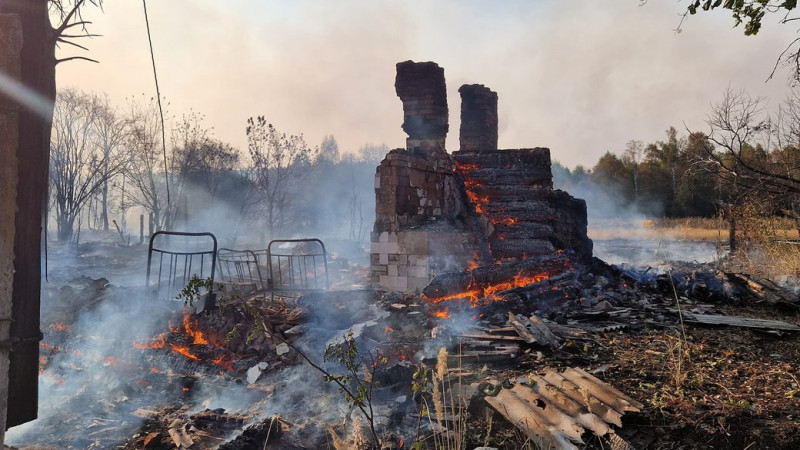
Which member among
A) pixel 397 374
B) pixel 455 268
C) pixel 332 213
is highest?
pixel 332 213

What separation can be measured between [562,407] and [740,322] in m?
5.57

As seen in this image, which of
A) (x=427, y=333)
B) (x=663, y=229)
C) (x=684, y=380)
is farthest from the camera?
(x=663, y=229)

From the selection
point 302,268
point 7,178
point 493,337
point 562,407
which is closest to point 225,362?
point 493,337

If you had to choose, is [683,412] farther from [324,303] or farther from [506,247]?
[506,247]

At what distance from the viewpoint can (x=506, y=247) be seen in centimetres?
1138

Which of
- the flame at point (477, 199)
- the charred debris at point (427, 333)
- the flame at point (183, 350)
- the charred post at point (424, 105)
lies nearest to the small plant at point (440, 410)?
the charred debris at point (427, 333)

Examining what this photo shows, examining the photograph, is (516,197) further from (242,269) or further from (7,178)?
(7,178)

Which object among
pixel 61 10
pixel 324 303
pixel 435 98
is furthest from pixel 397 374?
pixel 435 98

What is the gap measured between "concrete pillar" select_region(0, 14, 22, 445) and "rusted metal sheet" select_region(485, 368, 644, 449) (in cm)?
360

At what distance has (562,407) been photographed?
3869 millimetres

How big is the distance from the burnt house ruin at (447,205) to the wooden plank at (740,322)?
4.16m

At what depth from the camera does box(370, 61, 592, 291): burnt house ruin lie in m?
9.20

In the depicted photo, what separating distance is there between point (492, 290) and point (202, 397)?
5895 mm

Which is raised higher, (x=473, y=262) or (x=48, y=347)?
(x=473, y=262)
